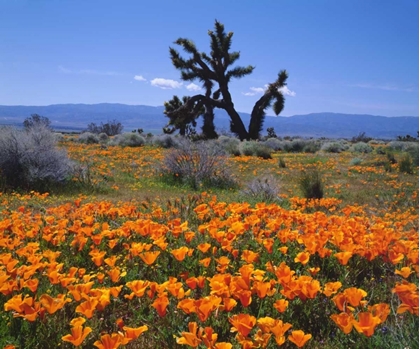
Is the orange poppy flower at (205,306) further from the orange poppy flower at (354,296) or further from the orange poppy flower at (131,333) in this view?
the orange poppy flower at (354,296)

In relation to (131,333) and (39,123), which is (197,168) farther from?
A: (131,333)

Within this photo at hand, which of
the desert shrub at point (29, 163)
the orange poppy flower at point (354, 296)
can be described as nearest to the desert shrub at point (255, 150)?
the desert shrub at point (29, 163)

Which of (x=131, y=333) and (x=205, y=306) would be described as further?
(x=205, y=306)

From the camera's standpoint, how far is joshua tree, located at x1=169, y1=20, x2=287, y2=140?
2877cm

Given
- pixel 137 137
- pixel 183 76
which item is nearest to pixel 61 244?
pixel 137 137

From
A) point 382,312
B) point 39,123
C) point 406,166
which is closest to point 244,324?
point 382,312

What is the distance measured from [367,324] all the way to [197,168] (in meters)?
8.90

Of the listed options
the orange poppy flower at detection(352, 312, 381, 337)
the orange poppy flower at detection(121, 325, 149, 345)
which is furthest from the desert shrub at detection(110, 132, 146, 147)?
the orange poppy flower at detection(352, 312, 381, 337)

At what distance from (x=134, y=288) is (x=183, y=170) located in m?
8.52

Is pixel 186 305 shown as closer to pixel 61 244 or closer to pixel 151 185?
pixel 61 244

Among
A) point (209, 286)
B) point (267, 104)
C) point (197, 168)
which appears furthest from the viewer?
point (267, 104)

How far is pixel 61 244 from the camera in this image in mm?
3283

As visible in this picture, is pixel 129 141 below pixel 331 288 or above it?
above

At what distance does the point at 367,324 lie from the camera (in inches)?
58.1
